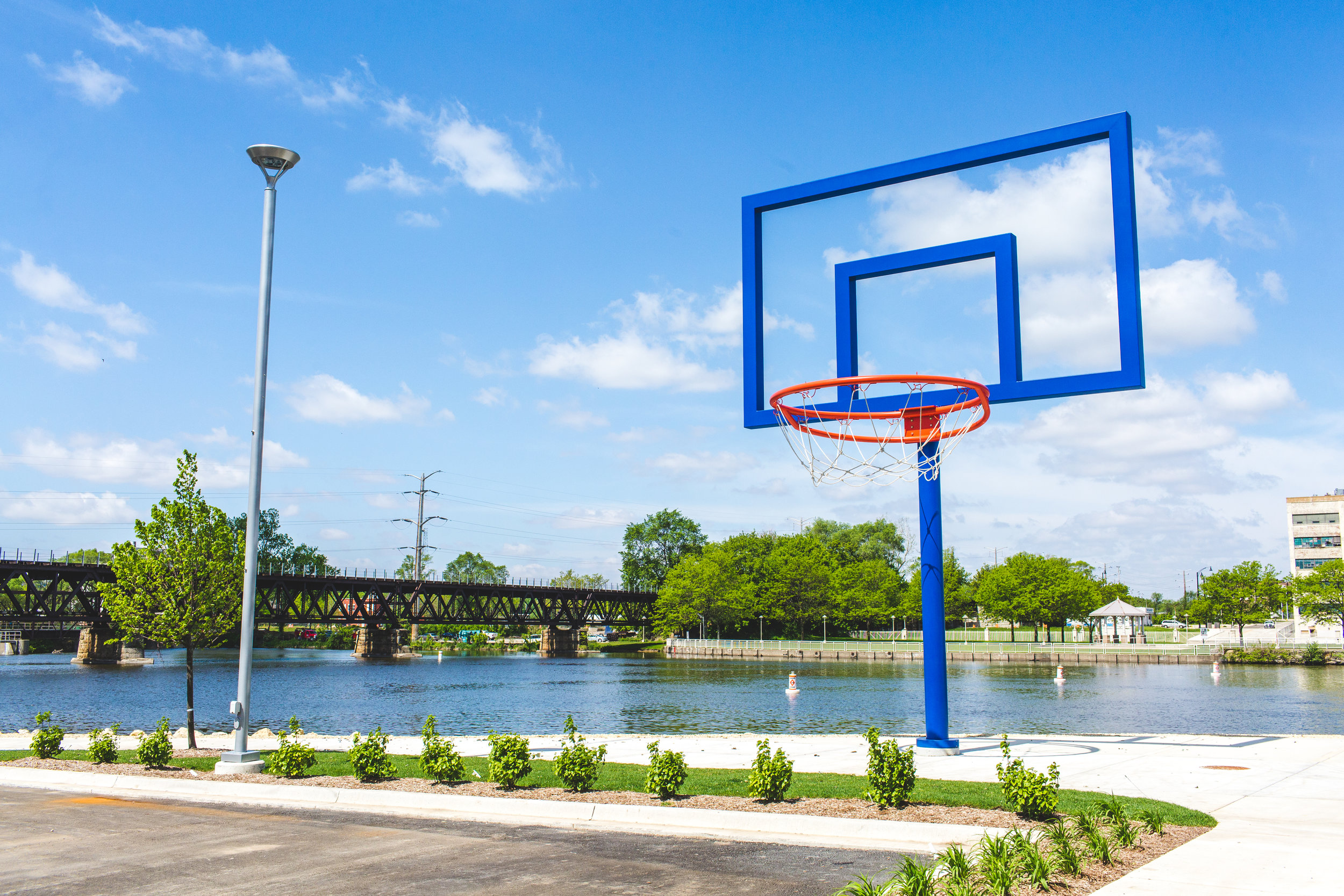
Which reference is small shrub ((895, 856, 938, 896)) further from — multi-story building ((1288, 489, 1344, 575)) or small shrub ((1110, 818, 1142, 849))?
multi-story building ((1288, 489, 1344, 575))

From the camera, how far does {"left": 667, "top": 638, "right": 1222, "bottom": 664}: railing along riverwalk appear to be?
275 feet

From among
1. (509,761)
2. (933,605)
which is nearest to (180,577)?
(509,761)

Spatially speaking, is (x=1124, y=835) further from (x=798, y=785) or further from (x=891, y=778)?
(x=798, y=785)

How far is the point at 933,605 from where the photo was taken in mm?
20078

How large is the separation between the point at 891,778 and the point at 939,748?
7.82m

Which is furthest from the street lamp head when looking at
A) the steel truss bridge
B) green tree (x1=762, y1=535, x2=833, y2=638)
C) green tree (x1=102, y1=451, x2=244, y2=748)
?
green tree (x1=762, y1=535, x2=833, y2=638)

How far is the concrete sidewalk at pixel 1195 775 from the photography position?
927cm

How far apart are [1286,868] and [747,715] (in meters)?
31.2

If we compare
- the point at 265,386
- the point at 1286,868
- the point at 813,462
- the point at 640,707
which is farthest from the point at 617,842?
the point at 640,707

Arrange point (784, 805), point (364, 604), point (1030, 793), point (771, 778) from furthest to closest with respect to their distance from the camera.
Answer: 1. point (364, 604)
2. point (771, 778)
3. point (784, 805)
4. point (1030, 793)

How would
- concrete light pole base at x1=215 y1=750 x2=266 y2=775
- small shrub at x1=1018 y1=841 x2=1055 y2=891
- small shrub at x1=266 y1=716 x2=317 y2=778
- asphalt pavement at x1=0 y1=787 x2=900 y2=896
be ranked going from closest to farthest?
small shrub at x1=1018 y1=841 x2=1055 y2=891 < asphalt pavement at x1=0 y1=787 x2=900 y2=896 < small shrub at x1=266 y1=716 x2=317 y2=778 < concrete light pole base at x1=215 y1=750 x2=266 y2=775

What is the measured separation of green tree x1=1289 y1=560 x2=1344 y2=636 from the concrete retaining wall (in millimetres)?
19435

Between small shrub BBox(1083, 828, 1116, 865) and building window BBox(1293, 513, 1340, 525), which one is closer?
small shrub BBox(1083, 828, 1116, 865)

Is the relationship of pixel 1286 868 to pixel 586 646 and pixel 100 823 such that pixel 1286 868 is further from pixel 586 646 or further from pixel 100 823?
pixel 586 646
